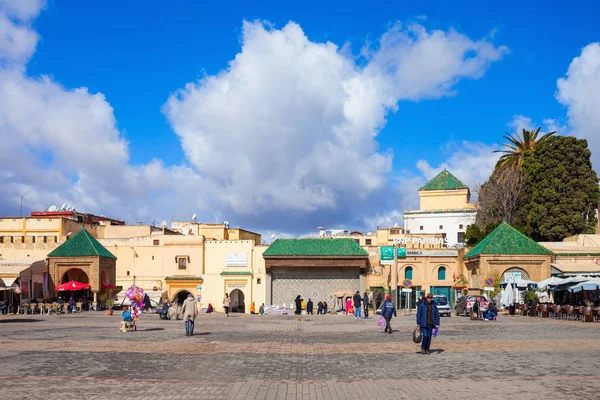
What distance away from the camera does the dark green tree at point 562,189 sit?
6059cm

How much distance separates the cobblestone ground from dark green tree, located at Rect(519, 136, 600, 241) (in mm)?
37989

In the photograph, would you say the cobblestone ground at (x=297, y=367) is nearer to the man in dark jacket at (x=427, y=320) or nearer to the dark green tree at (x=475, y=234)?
the man in dark jacket at (x=427, y=320)

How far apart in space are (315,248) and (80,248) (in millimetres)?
20456

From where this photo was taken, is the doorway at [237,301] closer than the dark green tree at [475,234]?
Yes

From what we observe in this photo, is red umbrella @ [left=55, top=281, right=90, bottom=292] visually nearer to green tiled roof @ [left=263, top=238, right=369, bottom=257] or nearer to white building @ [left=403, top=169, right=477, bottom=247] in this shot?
green tiled roof @ [left=263, top=238, right=369, bottom=257]

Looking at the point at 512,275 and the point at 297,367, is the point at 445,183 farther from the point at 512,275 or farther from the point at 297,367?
the point at 297,367

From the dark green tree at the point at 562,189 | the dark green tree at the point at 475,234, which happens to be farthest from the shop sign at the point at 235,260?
the dark green tree at the point at 562,189

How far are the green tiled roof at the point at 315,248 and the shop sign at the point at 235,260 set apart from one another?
8.19 ft

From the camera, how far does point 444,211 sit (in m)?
76.7

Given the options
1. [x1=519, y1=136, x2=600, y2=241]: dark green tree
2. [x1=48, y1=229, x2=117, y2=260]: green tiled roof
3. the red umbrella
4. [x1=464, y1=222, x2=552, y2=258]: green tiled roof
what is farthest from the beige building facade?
[x1=519, y1=136, x2=600, y2=241]: dark green tree

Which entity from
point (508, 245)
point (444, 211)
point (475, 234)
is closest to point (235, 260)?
point (475, 234)

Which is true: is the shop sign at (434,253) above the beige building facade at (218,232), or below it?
below

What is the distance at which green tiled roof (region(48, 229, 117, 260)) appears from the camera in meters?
57.5

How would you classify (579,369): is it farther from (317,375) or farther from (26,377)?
(26,377)
